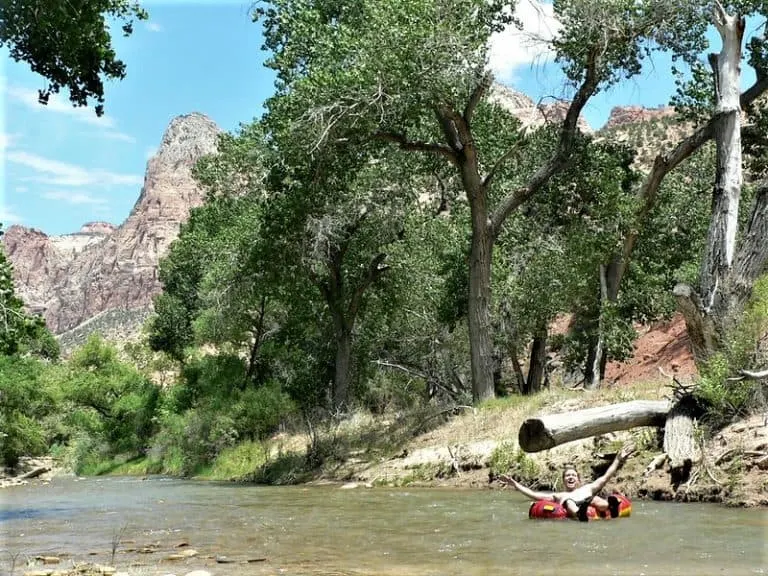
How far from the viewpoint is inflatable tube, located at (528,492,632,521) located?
11.2 m

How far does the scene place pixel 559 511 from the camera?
446 inches

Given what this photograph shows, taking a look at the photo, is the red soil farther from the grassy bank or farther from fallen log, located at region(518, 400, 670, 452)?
fallen log, located at region(518, 400, 670, 452)

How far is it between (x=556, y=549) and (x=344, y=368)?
18.1 meters

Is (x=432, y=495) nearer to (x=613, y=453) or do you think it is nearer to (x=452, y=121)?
(x=613, y=453)

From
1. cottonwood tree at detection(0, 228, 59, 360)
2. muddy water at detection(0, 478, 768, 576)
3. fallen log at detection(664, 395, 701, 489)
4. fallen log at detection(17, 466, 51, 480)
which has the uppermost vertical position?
cottonwood tree at detection(0, 228, 59, 360)

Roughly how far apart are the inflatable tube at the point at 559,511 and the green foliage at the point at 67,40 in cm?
879

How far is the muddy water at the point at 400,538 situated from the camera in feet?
26.2

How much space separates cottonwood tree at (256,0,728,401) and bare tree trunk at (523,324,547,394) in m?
4.54

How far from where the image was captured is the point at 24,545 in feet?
33.5

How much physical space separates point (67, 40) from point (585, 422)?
9.52 metres

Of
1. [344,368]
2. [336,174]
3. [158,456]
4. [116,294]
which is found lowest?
[158,456]

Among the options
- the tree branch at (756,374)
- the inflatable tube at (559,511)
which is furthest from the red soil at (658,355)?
the inflatable tube at (559,511)

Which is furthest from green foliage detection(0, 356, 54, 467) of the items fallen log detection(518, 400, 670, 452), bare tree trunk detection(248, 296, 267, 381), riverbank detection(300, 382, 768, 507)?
fallen log detection(518, 400, 670, 452)

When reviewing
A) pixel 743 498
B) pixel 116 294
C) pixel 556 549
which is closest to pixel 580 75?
pixel 743 498
